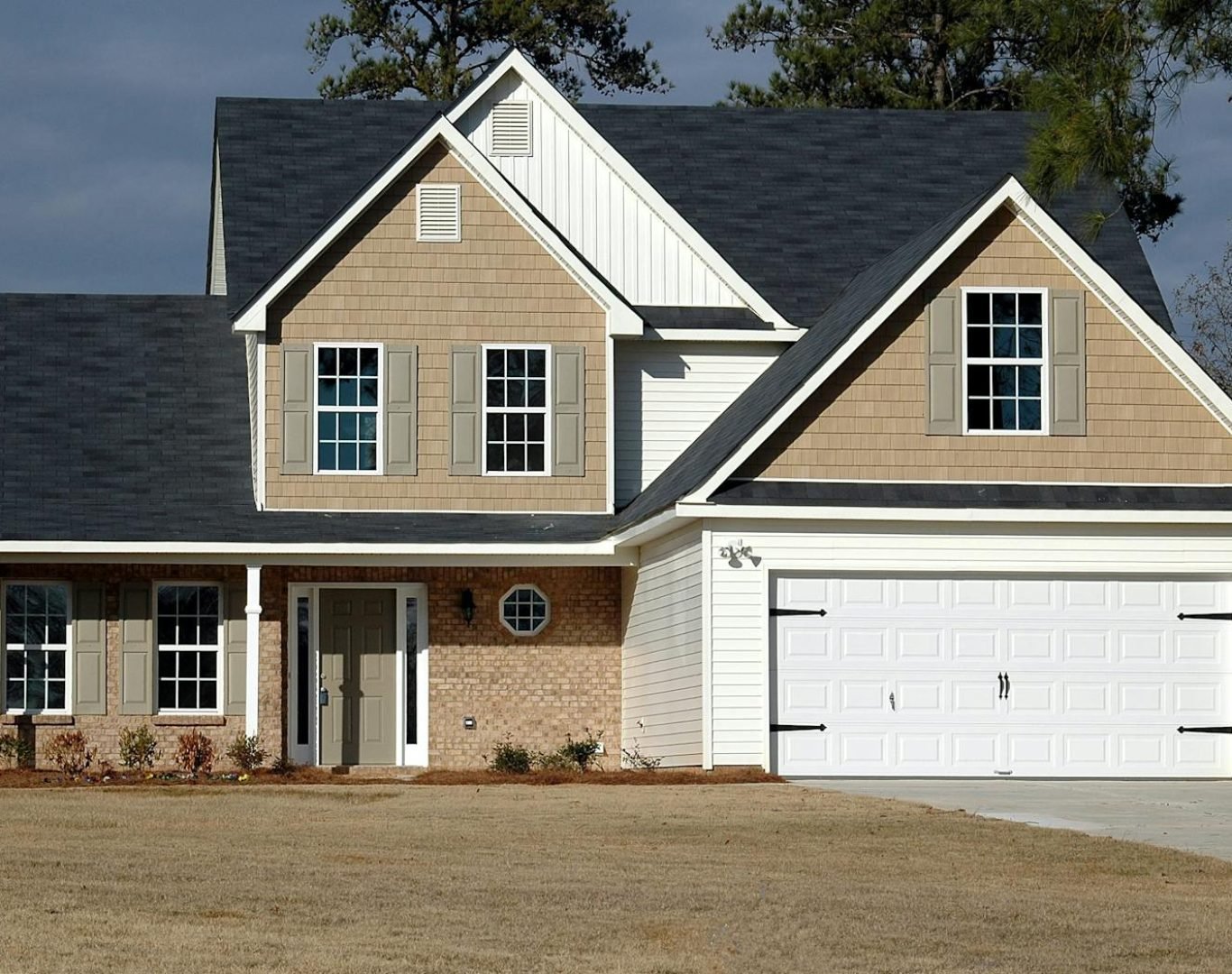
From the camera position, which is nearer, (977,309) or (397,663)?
(977,309)

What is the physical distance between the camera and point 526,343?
992 inches

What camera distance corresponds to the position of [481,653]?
81.8 feet

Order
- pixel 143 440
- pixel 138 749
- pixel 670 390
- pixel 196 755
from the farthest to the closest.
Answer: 1. pixel 670 390
2. pixel 143 440
3. pixel 138 749
4. pixel 196 755

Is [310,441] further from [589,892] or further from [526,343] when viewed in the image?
[589,892]

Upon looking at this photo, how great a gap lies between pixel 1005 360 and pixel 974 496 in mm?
1581

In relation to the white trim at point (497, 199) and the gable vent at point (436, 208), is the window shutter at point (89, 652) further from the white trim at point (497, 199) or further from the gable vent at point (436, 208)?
the gable vent at point (436, 208)

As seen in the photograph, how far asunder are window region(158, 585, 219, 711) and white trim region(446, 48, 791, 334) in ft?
22.1

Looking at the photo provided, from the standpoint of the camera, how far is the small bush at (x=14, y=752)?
23891 millimetres

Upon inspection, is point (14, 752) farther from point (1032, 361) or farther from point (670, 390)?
point (1032, 361)

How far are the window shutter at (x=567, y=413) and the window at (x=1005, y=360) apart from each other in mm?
4920

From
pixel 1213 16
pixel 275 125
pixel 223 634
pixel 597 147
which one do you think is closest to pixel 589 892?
pixel 1213 16

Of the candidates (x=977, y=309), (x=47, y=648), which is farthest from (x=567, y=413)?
(x=47, y=648)

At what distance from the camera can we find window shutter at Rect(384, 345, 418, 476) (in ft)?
81.5

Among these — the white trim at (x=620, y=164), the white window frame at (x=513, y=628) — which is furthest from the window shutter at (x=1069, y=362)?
the white window frame at (x=513, y=628)
